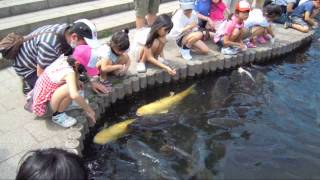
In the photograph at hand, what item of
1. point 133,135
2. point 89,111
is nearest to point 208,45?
point 133,135

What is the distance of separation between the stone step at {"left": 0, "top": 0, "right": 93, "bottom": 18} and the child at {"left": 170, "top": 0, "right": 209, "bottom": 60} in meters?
3.13

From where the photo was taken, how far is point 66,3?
30.0ft

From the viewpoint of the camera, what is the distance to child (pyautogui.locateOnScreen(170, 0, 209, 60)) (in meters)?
7.32

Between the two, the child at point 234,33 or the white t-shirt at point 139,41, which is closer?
the white t-shirt at point 139,41

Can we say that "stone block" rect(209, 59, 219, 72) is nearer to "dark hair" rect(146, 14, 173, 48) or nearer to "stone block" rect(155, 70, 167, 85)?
"stone block" rect(155, 70, 167, 85)

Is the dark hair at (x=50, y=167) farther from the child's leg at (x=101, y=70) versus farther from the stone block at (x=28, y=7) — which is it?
the stone block at (x=28, y=7)

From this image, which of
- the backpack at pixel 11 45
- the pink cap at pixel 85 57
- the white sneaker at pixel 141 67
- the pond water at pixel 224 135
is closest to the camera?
the pond water at pixel 224 135


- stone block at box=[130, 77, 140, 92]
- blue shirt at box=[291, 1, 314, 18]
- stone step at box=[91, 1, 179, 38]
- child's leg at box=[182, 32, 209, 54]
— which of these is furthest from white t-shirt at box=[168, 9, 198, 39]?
blue shirt at box=[291, 1, 314, 18]

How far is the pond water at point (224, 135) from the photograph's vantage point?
4.95 metres

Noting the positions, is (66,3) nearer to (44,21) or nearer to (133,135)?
(44,21)

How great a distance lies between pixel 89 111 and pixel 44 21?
146 inches

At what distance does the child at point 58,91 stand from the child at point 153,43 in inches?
66.4

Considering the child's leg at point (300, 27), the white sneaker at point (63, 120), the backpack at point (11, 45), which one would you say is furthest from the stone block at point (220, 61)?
the backpack at point (11, 45)

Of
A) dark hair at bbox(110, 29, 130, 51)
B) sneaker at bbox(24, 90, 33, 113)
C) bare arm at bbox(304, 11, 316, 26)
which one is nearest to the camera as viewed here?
sneaker at bbox(24, 90, 33, 113)
